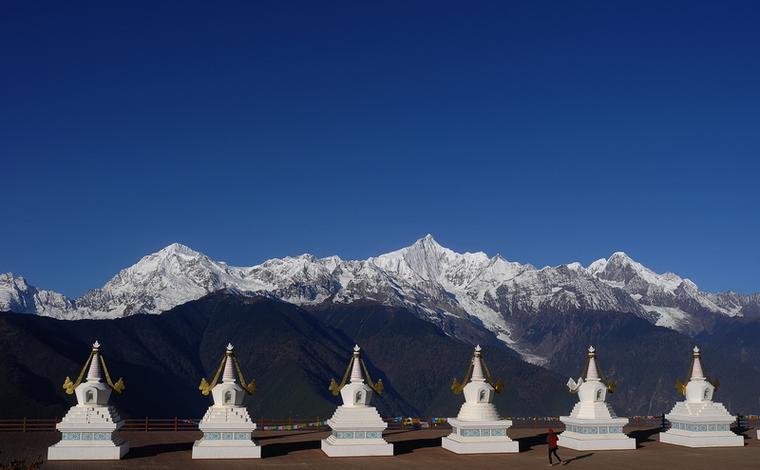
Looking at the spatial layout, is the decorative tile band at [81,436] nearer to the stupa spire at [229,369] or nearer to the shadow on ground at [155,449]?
the shadow on ground at [155,449]

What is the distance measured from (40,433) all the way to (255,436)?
13329mm

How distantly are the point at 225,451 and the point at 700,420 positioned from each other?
2547 cm

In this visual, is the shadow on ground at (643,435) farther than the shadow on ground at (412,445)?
Yes

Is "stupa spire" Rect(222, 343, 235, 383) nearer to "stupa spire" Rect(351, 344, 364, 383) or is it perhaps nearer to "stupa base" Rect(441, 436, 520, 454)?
"stupa spire" Rect(351, 344, 364, 383)

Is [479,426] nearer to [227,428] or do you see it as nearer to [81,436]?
[227,428]

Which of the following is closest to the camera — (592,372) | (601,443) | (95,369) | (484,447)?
(95,369)

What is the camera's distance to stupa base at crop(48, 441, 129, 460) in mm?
36719

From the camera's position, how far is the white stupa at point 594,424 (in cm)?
4169

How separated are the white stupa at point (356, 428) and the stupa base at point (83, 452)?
33.9 feet

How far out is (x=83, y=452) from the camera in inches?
1448

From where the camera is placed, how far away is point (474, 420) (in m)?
40.8

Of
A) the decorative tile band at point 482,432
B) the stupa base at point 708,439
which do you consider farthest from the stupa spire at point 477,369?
the stupa base at point 708,439

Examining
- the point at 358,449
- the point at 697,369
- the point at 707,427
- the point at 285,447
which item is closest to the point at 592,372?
the point at 697,369

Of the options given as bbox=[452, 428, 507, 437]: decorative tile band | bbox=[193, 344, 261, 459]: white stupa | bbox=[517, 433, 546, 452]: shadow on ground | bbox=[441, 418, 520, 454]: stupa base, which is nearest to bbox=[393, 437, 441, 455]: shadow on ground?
bbox=[441, 418, 520, 454]: stupa base
